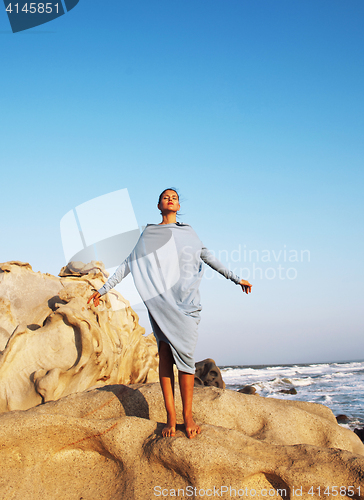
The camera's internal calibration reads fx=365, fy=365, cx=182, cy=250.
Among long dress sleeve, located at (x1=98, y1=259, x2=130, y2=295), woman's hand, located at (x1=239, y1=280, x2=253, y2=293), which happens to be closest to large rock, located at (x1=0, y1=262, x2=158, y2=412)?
long dress sleeve, located at (x1=98, y1=259, x2=130, y2=295)

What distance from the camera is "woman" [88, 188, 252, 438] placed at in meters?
3.13

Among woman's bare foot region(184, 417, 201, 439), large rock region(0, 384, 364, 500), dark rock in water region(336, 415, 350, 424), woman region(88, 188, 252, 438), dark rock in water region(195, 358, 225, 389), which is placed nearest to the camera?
Result: large rock region(0, 384, 364, 500)

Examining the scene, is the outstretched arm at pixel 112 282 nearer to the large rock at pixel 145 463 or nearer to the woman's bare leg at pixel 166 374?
the woman's bare leg at pixel 166 374

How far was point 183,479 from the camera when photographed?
2656 millimetres

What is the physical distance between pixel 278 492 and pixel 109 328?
4689 mm

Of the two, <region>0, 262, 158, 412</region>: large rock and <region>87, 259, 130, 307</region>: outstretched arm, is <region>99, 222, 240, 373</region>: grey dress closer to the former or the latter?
<region>87, 259, 130, 307</region>: outstretched arm

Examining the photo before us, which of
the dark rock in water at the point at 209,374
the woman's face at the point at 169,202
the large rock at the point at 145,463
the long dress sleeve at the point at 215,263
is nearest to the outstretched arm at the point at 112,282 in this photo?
the woman's face at the point at 169,202

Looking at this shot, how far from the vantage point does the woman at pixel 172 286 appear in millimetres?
3127

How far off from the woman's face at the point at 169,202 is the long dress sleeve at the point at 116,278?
2.16 ft

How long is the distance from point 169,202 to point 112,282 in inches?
37.1

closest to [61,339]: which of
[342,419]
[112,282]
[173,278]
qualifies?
[112,282]

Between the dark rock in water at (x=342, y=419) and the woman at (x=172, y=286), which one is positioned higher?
the woman at (x=172, y=286)

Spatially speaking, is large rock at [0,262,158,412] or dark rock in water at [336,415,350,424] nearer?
large rock at [0,262,158,412]

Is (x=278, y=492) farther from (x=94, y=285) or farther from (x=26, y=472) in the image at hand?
(x=94, y=285)
